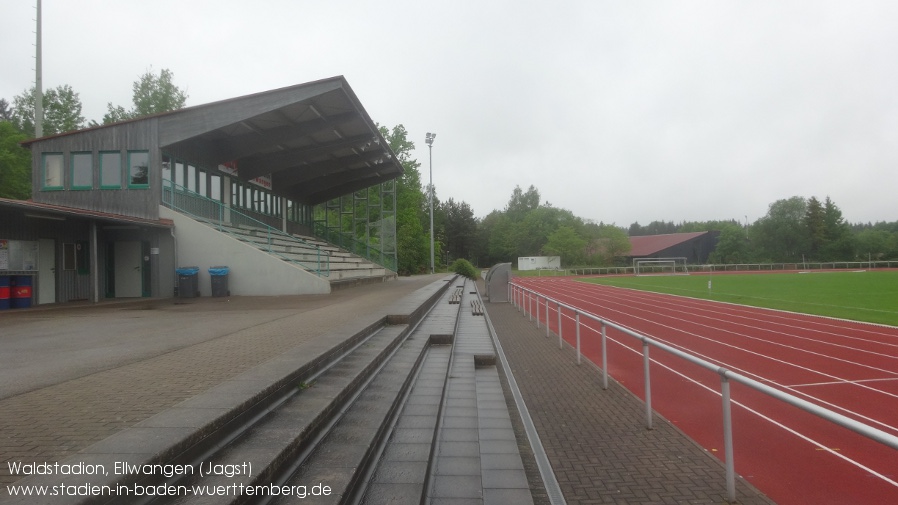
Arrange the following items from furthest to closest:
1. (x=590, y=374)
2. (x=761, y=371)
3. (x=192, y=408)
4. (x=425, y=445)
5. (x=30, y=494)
Result: 1. (x=761, y=371)
2. (x=590, y=374)
3. (x=425, y=445)
4. (x=192, y=408)
5. (x=30, y=494)

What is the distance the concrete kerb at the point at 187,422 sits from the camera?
2.60 meters

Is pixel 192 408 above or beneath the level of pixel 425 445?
above

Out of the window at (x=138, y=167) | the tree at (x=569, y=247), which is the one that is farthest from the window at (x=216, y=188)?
the tree at (x=569, y=247)

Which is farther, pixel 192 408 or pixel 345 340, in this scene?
pixel 345 340

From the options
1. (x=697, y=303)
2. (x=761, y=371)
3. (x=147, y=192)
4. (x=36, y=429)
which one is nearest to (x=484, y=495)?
(x=36, y=429)

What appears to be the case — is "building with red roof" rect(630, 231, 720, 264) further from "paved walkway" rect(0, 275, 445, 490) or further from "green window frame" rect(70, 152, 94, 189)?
"paved walkway" rect(0, 275, 445, 490)

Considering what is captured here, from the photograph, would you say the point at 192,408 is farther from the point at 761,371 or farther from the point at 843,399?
the point at 761,371

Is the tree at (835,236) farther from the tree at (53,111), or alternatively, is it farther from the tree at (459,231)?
the tree at (53,111)

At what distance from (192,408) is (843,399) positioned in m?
8.24

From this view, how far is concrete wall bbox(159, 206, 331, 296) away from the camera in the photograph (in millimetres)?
17703

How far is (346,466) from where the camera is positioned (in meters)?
3.46

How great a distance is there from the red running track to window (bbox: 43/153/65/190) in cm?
1788

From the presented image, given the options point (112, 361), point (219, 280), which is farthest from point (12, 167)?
point (112, 361)

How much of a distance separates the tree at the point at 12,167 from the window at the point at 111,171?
2544 centimetres
